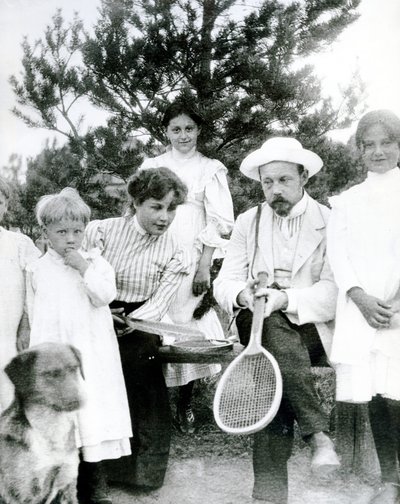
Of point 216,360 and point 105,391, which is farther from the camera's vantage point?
point 216,360

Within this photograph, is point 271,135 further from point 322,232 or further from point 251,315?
point 251,315

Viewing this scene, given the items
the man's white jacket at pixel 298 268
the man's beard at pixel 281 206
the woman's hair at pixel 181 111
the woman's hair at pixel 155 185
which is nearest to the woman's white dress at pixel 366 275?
the man's white jacket at pixel 298 268

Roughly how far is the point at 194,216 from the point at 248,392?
1585 millimetres

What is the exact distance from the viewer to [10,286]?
2951 millimetres

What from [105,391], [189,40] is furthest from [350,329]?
[189,40]

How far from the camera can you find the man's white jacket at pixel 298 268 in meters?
3.00

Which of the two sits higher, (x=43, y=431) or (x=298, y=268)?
(x=298, y=268)

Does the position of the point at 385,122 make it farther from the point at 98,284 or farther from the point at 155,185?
the point at 98,284

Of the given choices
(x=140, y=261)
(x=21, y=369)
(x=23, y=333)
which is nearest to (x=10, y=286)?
(x=23, y=333)

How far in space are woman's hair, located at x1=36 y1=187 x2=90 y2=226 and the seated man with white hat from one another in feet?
2.63

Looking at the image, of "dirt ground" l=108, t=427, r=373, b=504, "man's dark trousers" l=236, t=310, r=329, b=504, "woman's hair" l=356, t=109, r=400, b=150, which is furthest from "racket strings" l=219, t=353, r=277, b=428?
"woman's hair" l=356, t=109, r=400, b=150

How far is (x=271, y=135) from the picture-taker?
405 cm

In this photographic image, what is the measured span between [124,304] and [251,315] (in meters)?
0.71

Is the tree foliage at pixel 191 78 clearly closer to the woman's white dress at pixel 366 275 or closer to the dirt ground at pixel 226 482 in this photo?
the woman's white dress at pixel 366 275
